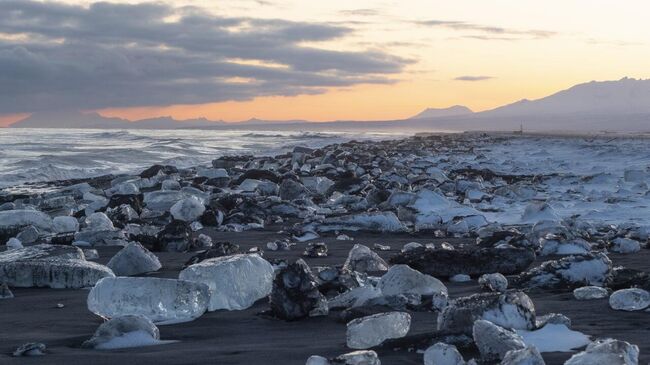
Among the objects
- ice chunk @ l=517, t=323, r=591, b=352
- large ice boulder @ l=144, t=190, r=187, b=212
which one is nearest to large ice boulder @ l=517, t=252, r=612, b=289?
ice chunk @ l=517, t=323, r=591, b=352

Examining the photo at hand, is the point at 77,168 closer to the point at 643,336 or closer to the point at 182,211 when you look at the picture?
the point at 182,211

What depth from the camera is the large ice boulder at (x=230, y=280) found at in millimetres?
2959

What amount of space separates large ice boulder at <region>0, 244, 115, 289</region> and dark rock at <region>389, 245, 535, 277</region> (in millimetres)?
1515

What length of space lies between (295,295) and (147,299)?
0.54 meters

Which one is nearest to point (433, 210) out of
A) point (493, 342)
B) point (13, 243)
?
point (13, 243)

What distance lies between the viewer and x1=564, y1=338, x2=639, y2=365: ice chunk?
1.67 meters

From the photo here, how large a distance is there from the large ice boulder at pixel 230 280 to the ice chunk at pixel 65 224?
3435 mm

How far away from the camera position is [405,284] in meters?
3.02

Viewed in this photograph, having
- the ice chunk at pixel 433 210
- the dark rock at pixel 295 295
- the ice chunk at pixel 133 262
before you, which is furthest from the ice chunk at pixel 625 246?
the ice chunk at pixel 133 262

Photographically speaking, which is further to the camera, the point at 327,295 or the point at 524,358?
the point at 327,295

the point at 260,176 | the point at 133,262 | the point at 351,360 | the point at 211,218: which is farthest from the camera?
the point at 260,176

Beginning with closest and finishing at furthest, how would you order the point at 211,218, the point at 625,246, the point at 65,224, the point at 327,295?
the point at 327,295
the point at 625,246
the point at 65,224
the point at 211,218

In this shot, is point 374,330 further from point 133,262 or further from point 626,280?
point 133,262

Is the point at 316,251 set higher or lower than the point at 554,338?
lower
